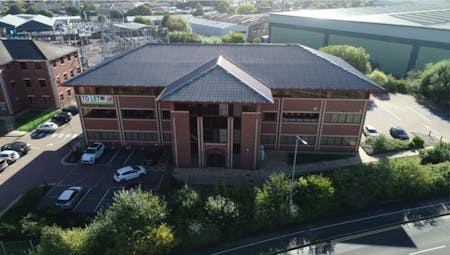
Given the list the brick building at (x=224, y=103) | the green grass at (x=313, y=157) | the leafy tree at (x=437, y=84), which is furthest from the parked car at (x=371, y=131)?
the leafy tree at (x=437, y=84)

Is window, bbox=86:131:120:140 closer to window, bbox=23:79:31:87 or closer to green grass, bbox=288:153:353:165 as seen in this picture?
window, bbox=23:79:31:87

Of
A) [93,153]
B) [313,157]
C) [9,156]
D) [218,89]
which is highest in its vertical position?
[218,89]

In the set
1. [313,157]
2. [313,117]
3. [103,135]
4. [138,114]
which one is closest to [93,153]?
[103,135]

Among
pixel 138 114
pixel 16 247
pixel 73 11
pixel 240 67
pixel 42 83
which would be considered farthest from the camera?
pixel 73 11

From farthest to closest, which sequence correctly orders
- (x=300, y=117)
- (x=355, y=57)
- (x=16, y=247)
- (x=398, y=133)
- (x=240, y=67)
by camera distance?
(x=355, y=57), (x=398, y=133), (x=240, y=67), (x=300, y=117), (x=16, y=247)

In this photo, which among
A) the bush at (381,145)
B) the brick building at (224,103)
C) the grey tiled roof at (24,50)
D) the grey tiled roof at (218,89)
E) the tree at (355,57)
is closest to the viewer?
the grey tiled roof at (218,89)

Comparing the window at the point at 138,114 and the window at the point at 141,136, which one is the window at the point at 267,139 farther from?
the window at the point at 138,114

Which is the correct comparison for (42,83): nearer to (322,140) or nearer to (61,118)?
(61,118)
